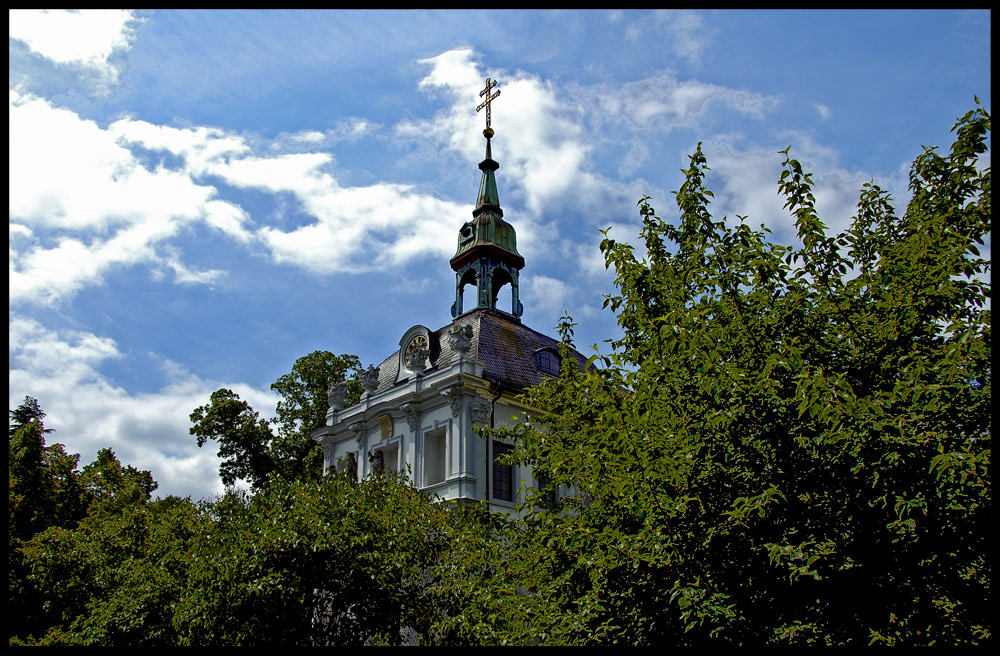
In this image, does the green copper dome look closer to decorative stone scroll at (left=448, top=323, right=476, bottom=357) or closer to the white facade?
the white facade

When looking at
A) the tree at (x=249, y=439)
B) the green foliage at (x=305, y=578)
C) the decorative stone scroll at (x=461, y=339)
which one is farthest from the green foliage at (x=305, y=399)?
the green foliage at (x=305, y=578)

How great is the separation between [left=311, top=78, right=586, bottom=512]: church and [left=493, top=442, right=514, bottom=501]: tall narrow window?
0.04m

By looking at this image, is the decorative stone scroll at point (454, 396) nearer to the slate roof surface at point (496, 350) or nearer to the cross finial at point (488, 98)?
the slate roof surface at point (496, 350)

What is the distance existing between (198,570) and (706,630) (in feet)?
32.0

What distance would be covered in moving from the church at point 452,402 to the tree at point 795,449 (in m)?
17.0

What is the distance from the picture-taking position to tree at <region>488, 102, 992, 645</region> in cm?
771

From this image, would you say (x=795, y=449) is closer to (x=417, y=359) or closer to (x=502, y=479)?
(x=502, y=479)

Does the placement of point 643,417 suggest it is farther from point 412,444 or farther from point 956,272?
point 412,444

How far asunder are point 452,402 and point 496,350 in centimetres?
428

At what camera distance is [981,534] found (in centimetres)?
751

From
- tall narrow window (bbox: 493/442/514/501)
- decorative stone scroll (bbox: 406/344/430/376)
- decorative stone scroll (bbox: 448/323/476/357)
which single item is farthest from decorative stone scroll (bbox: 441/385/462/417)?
decorative stone scroll (bbox: 406/344/430/376)

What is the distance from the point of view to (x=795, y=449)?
8.60m

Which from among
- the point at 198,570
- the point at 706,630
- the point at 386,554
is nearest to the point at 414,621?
the point at 386,554

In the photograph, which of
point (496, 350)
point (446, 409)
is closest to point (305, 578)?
point (446, 409)
